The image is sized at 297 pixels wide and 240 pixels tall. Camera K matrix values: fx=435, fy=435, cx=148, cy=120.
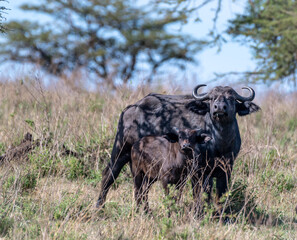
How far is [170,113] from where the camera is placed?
22.0 feet

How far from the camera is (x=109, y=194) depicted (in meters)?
6.79

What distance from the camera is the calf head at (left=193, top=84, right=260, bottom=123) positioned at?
5.57 m

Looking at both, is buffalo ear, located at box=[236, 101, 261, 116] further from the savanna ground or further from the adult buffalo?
the savanna ground

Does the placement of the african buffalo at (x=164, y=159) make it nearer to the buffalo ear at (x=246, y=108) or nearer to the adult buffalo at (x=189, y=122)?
the adult buffalo at (x=189, y=122)

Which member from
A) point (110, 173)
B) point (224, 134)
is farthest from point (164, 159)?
point (110, 173)

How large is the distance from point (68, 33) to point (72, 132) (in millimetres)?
23325

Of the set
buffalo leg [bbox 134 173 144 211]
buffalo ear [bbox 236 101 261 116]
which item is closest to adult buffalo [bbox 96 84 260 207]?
buffalo ear [bbox 236 101 261 116]

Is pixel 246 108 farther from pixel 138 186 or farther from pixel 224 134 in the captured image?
pixel 138 186

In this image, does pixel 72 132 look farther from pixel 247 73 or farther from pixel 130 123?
pixel 247 73

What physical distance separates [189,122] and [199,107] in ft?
1.45

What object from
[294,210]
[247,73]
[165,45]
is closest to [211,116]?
[294,210]

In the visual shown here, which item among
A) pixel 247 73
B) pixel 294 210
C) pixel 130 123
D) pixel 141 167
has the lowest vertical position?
pixel 294 210

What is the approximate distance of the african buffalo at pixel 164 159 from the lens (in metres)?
5.57

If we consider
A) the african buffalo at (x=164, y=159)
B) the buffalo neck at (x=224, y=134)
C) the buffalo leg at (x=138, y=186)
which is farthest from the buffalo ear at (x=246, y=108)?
the buffalo leg at (x=138, y=186)
